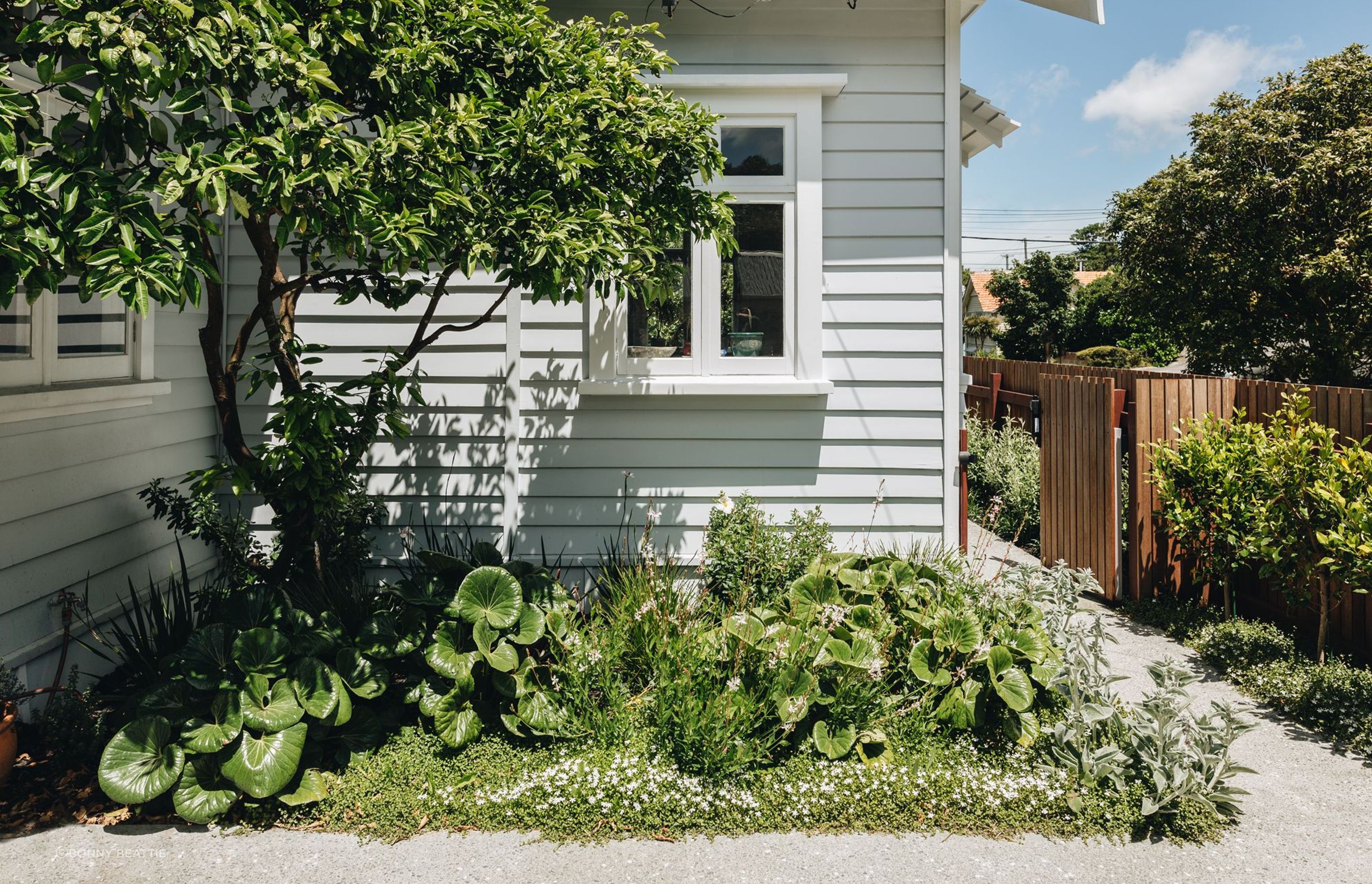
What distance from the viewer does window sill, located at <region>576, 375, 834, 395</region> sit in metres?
5.05

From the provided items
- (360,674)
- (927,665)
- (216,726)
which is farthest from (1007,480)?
(216,726)

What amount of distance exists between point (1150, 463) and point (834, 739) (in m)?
3.78

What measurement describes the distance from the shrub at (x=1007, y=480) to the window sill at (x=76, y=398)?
6.17m

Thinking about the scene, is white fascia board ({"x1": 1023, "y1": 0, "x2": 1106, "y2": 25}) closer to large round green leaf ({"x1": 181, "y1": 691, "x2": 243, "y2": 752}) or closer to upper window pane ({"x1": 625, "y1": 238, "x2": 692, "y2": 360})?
upper window pane ({"x1": 625, "y1": 238, "x2": 692, "y2": 360})

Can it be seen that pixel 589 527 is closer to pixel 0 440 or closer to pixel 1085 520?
pixel 0 440

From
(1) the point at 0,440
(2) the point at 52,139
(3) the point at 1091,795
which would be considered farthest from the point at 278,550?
(3) the point at 1091,795

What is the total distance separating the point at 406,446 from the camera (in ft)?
17.4

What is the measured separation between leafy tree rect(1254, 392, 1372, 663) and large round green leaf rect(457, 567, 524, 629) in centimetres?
405

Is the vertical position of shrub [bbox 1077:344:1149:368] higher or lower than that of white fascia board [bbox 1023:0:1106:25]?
lower

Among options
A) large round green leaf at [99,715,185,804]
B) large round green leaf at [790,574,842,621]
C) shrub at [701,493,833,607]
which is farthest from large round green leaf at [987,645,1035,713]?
large round green leaf at [99,715,185,804]

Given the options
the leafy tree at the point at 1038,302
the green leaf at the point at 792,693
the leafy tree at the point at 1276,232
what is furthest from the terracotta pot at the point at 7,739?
the leafy tree at the point at 1038,302

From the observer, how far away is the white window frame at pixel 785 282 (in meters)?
A: 5.05

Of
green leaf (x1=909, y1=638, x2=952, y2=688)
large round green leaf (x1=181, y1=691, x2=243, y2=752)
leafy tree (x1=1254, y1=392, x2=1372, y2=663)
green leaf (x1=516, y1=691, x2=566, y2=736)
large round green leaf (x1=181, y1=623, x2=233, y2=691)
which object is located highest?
leafy tree (x1=1254, y1=392, x2=1372, y2=663)

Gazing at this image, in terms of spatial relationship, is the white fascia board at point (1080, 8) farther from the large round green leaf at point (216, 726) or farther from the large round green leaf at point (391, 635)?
the large round green leaf at point (216, 726)
